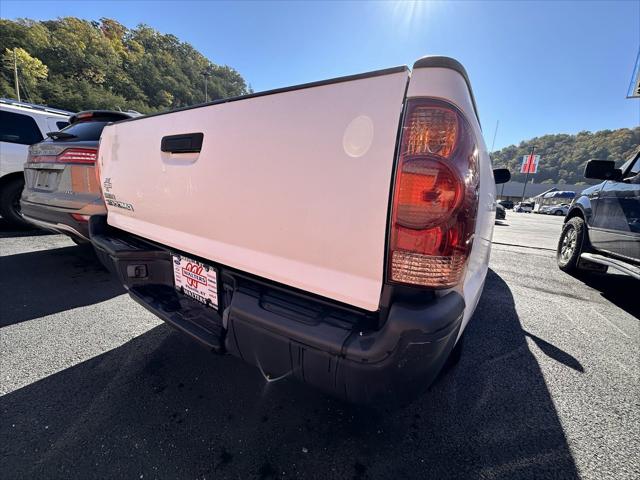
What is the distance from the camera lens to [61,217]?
8.73 ft

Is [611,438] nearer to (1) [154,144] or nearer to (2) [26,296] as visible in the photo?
(1) [154,144]

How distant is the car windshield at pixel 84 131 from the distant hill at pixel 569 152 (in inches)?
3510

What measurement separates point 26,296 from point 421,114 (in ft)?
12.3

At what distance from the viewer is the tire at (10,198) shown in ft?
15.4

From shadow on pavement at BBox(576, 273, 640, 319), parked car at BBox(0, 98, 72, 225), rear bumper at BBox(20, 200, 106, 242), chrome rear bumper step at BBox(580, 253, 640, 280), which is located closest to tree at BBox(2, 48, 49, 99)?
parked car at BBox(0, 98, 72, 225)

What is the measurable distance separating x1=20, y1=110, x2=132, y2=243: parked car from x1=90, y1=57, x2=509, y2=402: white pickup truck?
1.63m

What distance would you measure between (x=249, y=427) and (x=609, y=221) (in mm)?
4472

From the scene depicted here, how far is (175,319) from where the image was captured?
4.95 feet

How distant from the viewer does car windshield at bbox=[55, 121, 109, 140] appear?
9.77ft

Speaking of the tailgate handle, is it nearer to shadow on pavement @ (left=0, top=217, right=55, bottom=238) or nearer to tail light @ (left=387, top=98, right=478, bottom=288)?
tail light @ (left=387, top=98, right=478, bottom=288)

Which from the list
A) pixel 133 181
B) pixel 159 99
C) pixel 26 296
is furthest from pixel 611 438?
pixel 159 99

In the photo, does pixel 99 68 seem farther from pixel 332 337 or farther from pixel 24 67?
pixel 332 337

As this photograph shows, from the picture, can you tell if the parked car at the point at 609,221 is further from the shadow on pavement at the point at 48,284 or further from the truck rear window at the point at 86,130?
the truck rear window at the point at 86,130

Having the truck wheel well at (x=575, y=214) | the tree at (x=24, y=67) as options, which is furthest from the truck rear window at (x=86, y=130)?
the tree at (x=24, y=67)
